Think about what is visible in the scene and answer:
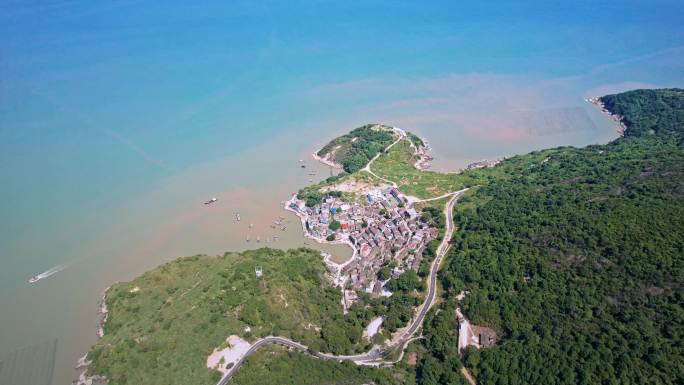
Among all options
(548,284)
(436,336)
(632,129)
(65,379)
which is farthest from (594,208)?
(65,379)

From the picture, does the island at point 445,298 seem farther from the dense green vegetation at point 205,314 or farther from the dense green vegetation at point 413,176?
the dense green vegetation at point 413,176

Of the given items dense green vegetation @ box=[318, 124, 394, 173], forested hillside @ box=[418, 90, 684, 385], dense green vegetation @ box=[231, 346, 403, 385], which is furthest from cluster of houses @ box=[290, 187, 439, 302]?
dense green vegetation @ box=[231, 346, 403, 385]

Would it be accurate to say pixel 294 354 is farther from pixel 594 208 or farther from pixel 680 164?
pixel 680 164

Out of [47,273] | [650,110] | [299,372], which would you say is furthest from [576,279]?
[650,110]

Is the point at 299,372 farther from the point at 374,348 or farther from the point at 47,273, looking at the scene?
the point at 47,273

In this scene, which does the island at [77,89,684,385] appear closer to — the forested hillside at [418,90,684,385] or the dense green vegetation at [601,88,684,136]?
the forested hillside at [418,90,684,385]

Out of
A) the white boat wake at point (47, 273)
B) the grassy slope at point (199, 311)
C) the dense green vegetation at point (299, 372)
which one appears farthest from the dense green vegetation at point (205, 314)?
the white boat wake at point (47, 273)
